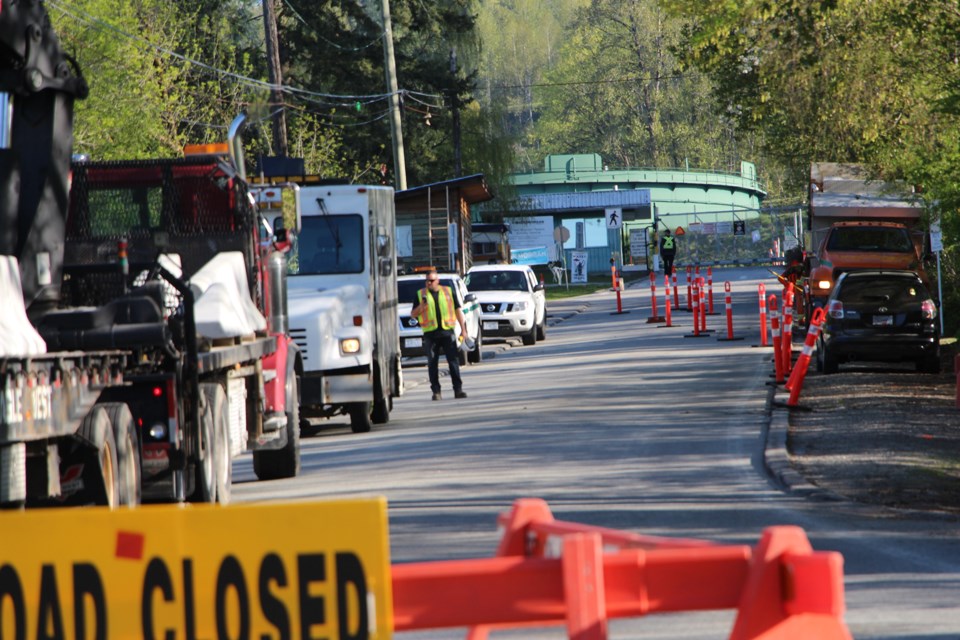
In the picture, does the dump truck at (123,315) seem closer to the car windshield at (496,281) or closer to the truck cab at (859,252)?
the truck cab at (859,252)

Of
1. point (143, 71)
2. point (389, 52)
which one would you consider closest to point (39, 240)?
point (143, 71)

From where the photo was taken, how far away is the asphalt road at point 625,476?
9.04 meters

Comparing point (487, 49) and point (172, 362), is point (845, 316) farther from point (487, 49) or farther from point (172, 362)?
point (487, 49)

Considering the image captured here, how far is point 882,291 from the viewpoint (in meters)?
24.2

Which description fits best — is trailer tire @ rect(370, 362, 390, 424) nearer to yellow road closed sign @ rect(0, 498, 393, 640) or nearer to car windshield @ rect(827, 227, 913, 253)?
car windshield @ rect(827, 227, 913, 253)

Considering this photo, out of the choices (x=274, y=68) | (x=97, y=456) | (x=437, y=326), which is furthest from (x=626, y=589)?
(x=274, y=68)

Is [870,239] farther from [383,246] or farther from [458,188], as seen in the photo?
[458,188]

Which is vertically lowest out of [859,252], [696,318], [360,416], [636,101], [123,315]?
[360,416]

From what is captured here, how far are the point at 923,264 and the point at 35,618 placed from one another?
94.8ft

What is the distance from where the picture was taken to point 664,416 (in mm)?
18938

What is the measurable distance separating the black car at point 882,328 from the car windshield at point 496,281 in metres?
12.2

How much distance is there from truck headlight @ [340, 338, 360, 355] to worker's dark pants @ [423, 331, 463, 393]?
343 cm

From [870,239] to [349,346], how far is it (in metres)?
15.9

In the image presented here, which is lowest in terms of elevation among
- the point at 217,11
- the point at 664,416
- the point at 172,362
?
the point at 664,416
